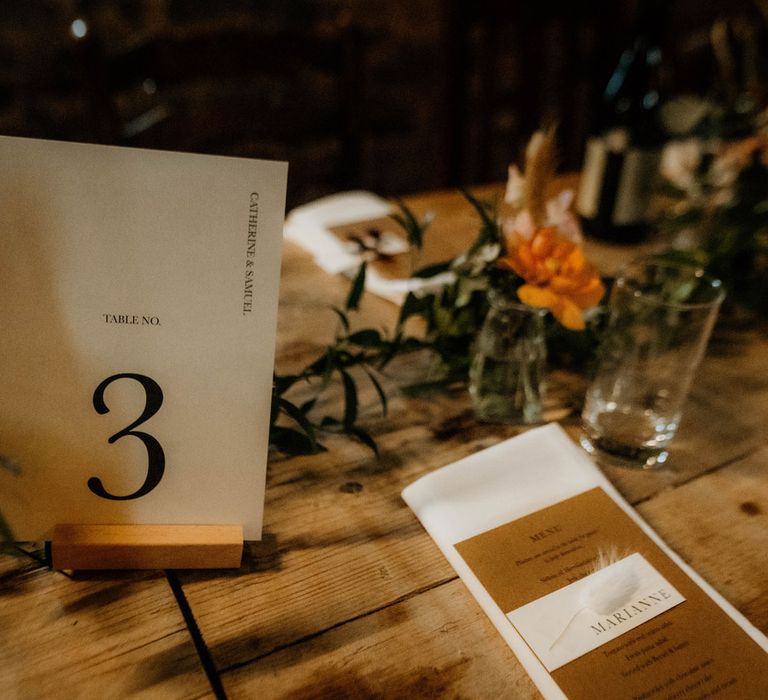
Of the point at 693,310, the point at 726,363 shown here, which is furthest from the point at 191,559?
the point at 726,363

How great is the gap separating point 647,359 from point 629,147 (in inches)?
18.7

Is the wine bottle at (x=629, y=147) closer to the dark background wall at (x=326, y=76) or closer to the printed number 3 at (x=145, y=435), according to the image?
the dark background wall at (x=326, y=76)

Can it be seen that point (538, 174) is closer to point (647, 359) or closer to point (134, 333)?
point (647, 359)

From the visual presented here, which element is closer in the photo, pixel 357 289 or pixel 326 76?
pixel 357 289

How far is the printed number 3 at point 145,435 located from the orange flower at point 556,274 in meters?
0.33

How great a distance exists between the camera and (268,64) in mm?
1414

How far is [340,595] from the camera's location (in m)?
0.54

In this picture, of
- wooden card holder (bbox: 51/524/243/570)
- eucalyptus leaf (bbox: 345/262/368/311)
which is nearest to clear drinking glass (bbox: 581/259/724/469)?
eucalyptus leaf (bbox: 345/262/368/311)

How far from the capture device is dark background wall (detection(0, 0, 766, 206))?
1394mm

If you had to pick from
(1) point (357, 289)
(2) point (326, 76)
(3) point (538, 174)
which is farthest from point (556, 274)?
(2) point (326, 76)

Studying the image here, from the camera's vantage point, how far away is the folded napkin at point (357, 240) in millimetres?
1023

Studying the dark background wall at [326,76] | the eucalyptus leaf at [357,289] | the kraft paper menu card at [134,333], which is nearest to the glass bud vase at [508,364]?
the eucalyptus leaf at [357,289]

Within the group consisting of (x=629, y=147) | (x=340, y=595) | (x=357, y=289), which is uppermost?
(x=629, y=147)

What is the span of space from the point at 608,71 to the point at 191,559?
1.66 m
